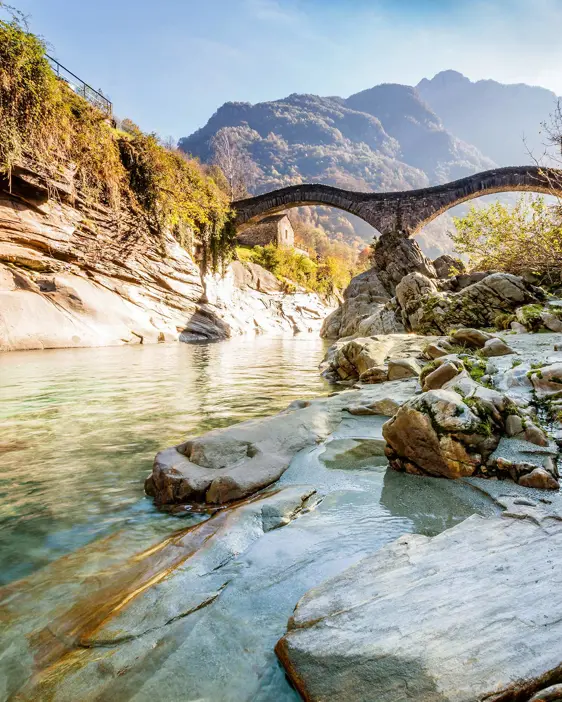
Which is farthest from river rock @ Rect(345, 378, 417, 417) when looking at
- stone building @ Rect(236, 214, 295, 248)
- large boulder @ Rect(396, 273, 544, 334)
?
stone building @ Rect(236, 214, 295, 248)

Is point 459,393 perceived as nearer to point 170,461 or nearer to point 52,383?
point 170,461

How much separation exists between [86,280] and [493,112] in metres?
221

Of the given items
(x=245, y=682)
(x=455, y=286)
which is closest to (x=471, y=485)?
(x=245, y=682)

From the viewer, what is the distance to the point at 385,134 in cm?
15200

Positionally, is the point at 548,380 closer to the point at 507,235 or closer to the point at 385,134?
the point at 507,235

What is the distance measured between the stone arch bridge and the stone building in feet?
22.0

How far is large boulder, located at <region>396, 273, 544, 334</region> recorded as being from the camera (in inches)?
346

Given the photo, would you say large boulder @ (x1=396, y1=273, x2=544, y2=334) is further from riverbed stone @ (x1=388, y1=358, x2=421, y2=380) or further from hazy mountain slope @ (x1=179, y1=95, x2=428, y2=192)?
hazy mountain slope @ (x1=179, y1=95, x2=428, y2=192)

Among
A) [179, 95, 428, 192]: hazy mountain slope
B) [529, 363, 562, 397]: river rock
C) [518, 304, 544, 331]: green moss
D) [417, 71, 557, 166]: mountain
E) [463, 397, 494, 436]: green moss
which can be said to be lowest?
[463, 397, 494, 436]: green moss

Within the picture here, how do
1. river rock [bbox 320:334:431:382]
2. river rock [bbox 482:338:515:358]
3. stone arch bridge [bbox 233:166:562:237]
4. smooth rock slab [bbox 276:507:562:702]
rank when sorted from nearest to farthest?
smooth rock slab [bbox 276:507:562:702] < river rock [bbox 482:338:515:358] < river rock [bbox 320:334:431:382] < stone arch bridge [bbox 233:166:562:237]

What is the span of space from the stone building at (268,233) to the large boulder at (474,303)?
2506cm

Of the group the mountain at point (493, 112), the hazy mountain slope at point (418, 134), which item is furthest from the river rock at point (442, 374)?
the mountain at point (493, 112)

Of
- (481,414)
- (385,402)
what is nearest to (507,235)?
(385,402)

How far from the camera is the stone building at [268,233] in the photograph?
33688 mm
